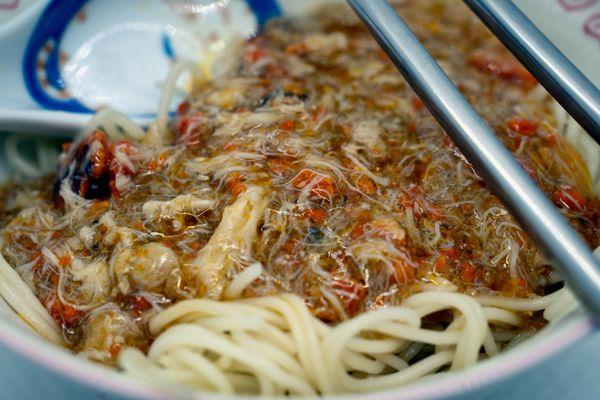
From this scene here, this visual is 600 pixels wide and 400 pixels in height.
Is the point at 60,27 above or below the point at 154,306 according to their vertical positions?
above

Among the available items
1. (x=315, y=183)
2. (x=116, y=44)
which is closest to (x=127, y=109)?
(x=116, y=44)

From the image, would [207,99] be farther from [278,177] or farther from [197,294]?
[197,294]

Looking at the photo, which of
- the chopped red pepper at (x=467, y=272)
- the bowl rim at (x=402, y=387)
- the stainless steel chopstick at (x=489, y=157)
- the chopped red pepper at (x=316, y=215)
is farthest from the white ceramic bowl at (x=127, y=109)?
the chopped red pepper at (x=316, y=215)

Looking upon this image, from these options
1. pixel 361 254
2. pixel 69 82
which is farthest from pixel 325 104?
pixel 69 82

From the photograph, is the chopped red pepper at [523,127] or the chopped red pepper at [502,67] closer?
the chopped red pepper at [523,127]

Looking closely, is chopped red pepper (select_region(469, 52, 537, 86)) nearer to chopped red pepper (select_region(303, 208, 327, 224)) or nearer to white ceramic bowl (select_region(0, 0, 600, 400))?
white ceramic bowl (select_region(0, 0, 600, 400))

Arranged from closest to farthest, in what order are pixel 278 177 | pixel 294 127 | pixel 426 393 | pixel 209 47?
pixel 426 393 → pixel 278 177 → pixel 294 127 → pixel 209 47

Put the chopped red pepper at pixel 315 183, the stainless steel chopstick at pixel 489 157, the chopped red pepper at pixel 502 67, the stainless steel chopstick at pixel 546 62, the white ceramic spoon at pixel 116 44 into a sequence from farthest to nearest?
the chopped red pepper at pixel 502 67
the white ceramic spoon at pixel 116 44
the chopped red pepper at pixel 315 183
the stainless steel chopstick at pixel 546 62
the stainless steel chopstick at pixel 489 157

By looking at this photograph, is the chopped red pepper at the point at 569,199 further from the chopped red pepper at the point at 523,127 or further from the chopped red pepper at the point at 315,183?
the chopped red pepper at the point at 315,183
